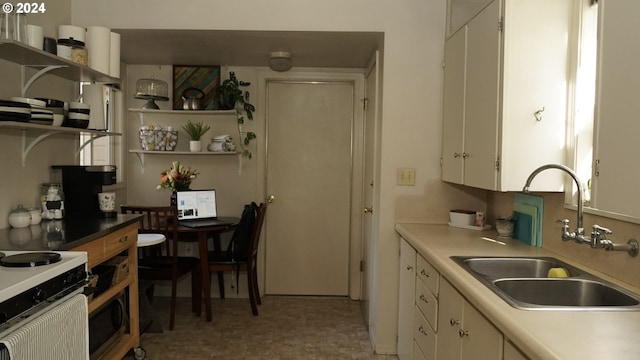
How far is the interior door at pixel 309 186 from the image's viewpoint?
4.27 metres

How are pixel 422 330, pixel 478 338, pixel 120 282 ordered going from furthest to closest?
pixel 120 282, pixel 422 330, pixel 478 338

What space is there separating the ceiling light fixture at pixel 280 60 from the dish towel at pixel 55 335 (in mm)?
2295

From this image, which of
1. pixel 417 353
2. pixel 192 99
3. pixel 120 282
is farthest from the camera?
pixel 192 99

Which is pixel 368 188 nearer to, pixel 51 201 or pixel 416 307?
pixel 416 307

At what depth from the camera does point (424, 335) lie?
2.33 m

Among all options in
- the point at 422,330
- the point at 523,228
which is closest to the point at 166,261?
the point at 422,330

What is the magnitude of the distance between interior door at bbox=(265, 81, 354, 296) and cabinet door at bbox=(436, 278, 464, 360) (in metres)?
2.33

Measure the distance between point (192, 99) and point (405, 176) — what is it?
79.9 inches

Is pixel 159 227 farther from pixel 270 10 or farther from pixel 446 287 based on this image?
pixel 446 287

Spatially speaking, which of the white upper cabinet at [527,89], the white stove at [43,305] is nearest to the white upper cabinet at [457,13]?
the white upper cabinet at [527,89]

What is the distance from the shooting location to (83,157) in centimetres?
371

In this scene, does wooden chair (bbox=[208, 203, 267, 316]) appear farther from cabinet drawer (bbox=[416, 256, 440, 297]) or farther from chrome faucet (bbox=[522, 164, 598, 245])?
chrome faucet (bbox=[522, 164, 598, 245])

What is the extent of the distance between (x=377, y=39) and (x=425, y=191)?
107 cm

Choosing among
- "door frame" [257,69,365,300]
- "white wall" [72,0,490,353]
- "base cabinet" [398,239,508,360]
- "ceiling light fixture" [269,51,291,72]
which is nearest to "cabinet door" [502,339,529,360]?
"base cabinet" [398,239,508,360]
